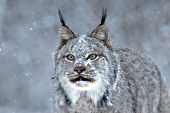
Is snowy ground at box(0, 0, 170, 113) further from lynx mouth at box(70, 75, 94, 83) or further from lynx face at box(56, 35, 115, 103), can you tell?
lynx mouth at box(70, 75, 94, 83)

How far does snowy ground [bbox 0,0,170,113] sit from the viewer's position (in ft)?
49.3

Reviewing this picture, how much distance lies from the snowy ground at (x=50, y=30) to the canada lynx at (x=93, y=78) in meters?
6.94

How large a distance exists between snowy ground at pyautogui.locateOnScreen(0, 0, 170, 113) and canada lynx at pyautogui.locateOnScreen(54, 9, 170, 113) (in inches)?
273

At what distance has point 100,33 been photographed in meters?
7.50

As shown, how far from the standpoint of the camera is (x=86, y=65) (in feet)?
23.4

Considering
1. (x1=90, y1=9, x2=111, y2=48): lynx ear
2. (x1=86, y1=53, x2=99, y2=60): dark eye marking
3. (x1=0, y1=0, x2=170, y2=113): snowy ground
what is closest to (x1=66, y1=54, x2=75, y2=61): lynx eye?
(x1=86, y1=53, x2=99, y2=60): dark eye marking

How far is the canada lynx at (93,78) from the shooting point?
283 inches

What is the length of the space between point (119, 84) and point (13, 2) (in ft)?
29.0

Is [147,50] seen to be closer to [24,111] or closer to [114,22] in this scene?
[114,22]

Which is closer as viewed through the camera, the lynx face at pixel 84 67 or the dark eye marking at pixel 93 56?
the lynx face at pixel 84 67

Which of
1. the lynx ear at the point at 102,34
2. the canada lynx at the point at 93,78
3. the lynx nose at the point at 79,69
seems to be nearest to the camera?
the lynx nose at the point at 79,69

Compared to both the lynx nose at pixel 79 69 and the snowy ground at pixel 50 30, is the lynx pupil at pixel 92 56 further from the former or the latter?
the snowy ground at pixel 50 30

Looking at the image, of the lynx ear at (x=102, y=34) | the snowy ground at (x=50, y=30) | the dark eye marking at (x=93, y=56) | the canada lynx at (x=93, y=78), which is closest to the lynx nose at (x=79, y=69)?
the canada lynx at (x=93, y=78)

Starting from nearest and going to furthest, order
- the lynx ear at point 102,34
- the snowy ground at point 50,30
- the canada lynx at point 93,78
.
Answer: the canada lynx at point 93,78
the lynx ear at point 102,34
the snowy ground at point 50,30
